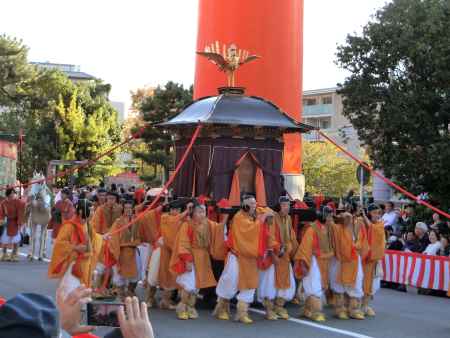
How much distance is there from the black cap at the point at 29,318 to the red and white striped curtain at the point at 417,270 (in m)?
11.0

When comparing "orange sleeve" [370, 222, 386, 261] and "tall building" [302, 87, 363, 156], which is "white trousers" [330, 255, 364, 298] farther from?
"tall building" [302, 87, 363, 156]

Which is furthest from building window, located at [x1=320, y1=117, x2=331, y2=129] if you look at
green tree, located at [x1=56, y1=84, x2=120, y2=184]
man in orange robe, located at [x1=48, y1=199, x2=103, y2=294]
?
man in orange robe, located at [x1=48, y1=199, x2=103, y2=294]

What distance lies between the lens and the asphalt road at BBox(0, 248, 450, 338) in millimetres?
8530

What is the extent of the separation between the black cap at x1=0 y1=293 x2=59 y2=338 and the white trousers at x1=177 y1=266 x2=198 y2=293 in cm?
732

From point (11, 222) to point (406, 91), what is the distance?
10213 millimetres

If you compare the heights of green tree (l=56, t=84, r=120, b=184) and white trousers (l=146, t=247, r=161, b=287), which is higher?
green tree (l=56, t=84, r=120, b=184)

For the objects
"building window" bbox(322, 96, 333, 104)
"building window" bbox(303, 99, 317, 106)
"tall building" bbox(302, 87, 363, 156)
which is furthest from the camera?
"building window" bbox(303, 99, 317, 106)

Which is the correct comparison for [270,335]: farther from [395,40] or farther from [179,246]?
[395,40]

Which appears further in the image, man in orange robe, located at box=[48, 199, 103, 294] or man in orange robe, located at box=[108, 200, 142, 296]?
man in orange robe, located at box=[108, 200, 142, 296]

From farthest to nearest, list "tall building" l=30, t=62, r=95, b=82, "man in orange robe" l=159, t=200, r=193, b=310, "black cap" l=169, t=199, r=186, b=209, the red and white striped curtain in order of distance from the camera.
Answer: "tall building" l=30, t=62, r=95, b=82 < the red and white striped curtain < "black cap" l=169, t=199, r=186, b=209 < "man in orange robe" l=159, t=200, r=193, b=310

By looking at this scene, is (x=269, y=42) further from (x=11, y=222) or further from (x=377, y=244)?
(x=377, y=244)

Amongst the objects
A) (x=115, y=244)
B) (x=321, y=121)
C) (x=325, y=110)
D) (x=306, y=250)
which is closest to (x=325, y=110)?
(x=325, y=110)

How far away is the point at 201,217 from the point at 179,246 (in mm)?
528

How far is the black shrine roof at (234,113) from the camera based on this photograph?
11180mm
